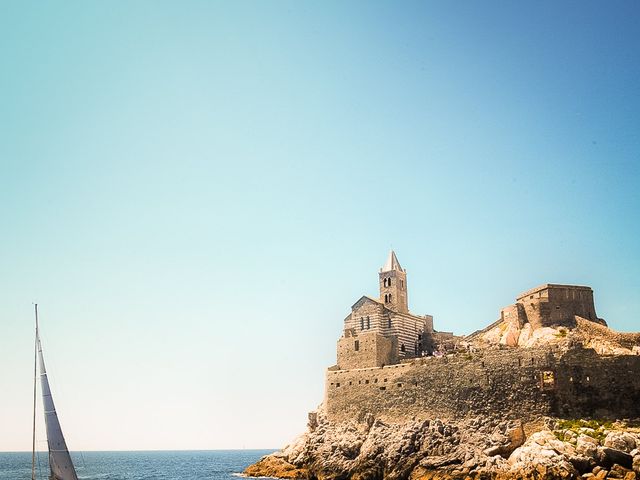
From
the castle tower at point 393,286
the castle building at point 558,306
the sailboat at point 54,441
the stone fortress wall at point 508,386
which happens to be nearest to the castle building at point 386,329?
the castle tower at point 393,286

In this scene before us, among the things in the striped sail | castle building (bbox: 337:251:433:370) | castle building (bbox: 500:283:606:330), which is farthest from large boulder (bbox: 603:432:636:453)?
the striped sail

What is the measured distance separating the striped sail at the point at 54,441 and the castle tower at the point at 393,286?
33555 millimetres

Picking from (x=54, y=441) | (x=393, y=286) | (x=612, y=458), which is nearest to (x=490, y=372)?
(x=612, y=458)

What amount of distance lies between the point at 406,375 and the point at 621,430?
1527cm

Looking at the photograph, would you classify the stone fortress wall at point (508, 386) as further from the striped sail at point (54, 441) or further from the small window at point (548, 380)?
the striped sail at point (54, 441)

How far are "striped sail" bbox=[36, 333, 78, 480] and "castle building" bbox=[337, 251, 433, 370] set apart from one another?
26310 mm

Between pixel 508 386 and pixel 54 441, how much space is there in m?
28.5

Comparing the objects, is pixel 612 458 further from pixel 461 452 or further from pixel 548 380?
pixel 461 452

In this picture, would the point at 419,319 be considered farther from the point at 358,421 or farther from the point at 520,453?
the point at 520,453

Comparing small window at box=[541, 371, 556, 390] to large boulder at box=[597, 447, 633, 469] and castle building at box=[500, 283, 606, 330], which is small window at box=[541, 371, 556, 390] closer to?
castle building at box=[500, 283, 606, 330]

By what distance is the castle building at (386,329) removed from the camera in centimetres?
5129

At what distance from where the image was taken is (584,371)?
40.0 metres

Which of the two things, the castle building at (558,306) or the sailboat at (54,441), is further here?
the castle building at (558,306)

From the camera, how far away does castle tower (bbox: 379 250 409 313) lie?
5797 centimetres
